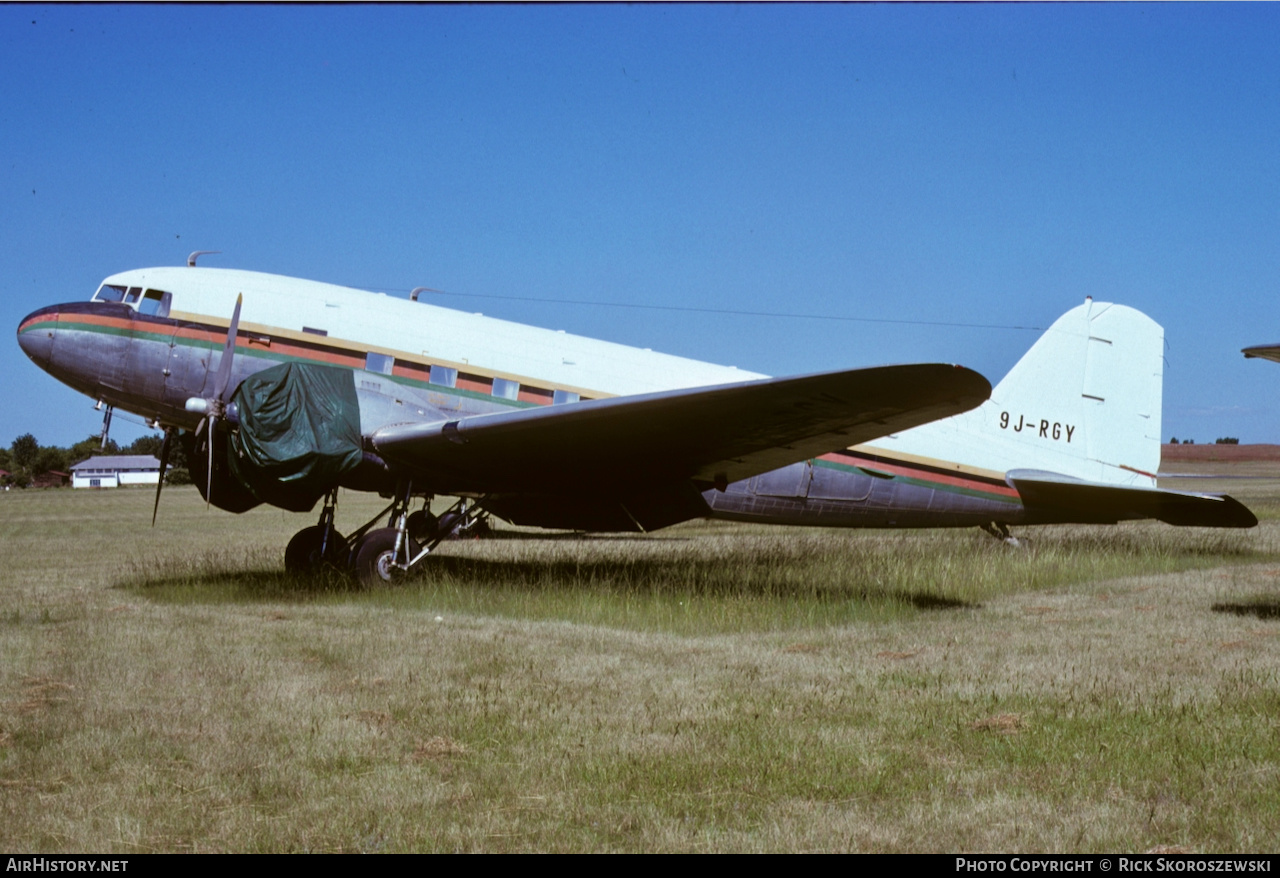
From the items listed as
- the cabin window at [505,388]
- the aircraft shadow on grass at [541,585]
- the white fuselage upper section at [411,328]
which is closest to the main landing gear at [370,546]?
the aircraft shadow on grass at [541,585]

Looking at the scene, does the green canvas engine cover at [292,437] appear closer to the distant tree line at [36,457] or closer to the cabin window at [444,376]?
the cabin window at [444,376]

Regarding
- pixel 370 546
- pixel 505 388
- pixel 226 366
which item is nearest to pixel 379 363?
pixel 505 388

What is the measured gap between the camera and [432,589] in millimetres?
11250

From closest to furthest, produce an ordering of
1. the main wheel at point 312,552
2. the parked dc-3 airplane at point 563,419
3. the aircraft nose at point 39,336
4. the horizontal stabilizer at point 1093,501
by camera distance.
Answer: the parked dc-3 airplane at point 563,419, the aircraft nose at point 39,336, the main wheel at point 312,552, the horizontal stabilizer at point 1093,501

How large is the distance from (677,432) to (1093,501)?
7225 mm

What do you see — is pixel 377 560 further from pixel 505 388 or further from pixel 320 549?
pixel 505 388

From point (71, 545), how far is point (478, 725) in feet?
62.0

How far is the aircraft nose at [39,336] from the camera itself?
11.6m


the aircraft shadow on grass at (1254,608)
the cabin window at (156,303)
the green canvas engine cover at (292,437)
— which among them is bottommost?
the aircraft shadow on grass at (1254,608)

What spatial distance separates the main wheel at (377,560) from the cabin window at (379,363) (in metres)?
1.90

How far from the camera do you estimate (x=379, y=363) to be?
39.1 ft
